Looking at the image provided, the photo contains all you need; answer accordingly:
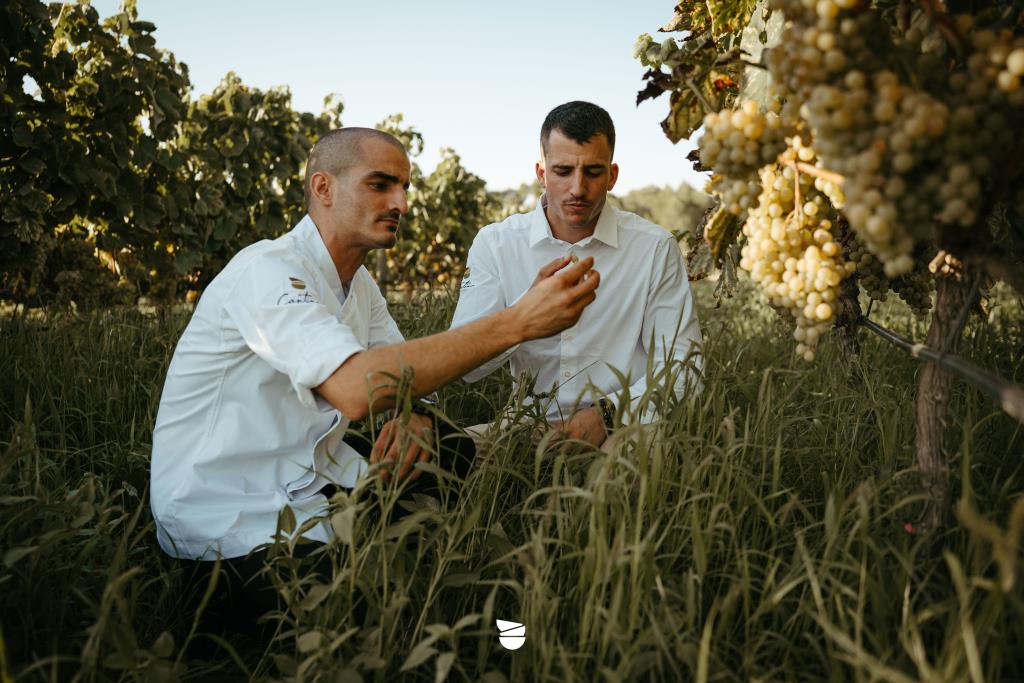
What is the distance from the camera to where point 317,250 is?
7.70 feet

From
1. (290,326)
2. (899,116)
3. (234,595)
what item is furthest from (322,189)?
(899,116)

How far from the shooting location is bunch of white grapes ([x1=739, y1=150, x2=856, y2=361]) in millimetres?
1460

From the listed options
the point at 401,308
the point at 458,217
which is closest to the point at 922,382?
the point at 401,308

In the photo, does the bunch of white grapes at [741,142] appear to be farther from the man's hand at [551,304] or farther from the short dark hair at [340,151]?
the short dark hair at [340,151]

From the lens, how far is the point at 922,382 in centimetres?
157

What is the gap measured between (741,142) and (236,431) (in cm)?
153

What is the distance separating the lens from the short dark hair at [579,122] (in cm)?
279

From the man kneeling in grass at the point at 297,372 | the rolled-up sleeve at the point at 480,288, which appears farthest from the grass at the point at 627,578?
the rolled-up sleeve at the point at 480,288

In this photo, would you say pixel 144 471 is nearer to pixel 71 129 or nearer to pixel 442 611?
pixel 442 611

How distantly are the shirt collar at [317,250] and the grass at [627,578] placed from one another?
2.33 feet

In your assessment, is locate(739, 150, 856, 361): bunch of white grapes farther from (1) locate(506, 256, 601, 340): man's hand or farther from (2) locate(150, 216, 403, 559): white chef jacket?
(2) locate(150, 216, 403, 559): white chef jacket

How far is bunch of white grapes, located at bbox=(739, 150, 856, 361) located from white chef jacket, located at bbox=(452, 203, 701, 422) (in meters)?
1.37

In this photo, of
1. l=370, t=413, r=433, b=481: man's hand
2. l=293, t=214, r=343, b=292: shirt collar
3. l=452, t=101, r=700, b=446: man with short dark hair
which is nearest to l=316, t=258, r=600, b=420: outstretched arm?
l=370, t=413, r=433, b=481: man's hand

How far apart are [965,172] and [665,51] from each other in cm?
113
